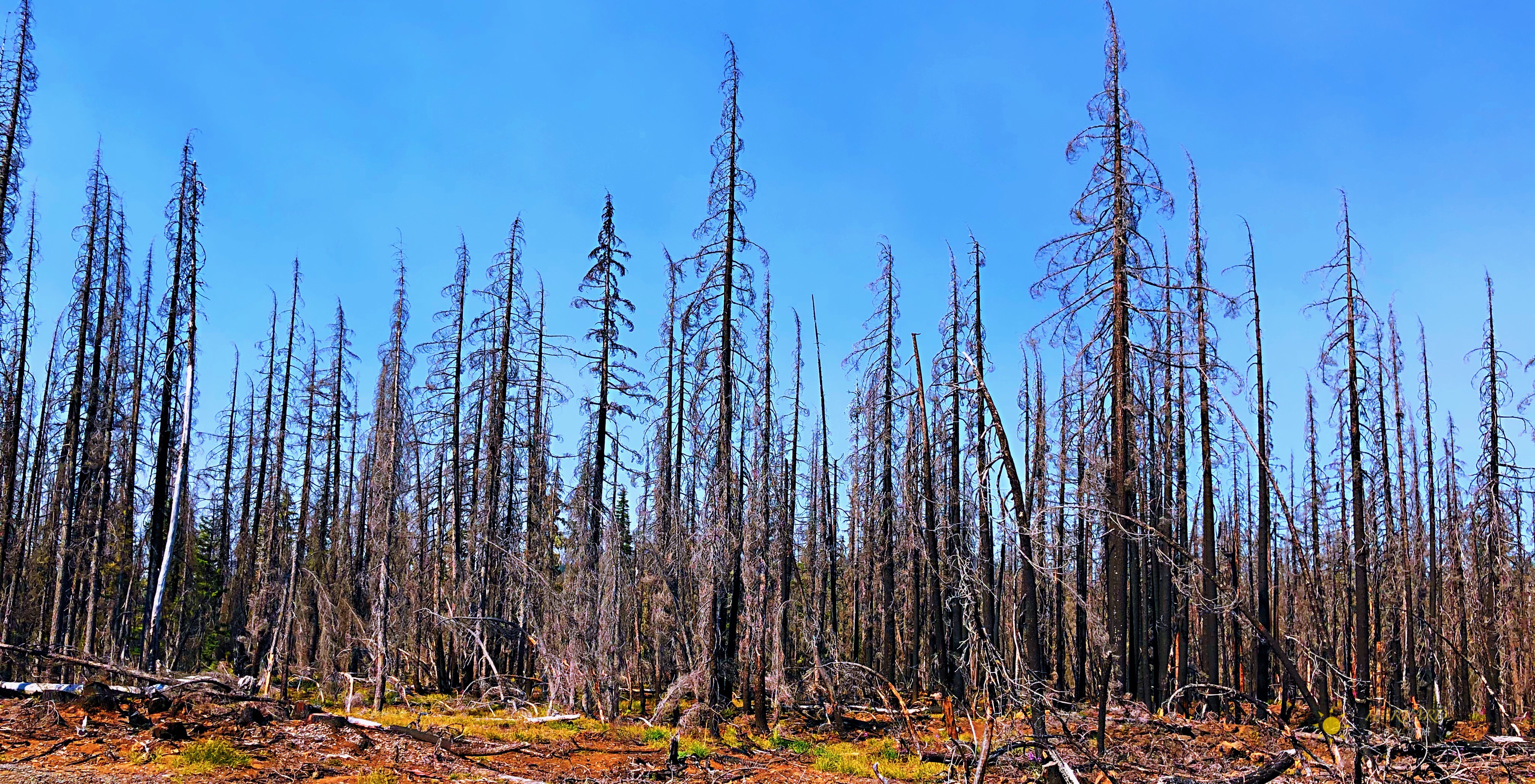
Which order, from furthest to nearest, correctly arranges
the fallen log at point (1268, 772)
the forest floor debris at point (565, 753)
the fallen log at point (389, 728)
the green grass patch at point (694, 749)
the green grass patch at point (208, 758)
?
the green grass patch at point (694, 749)
the fallen log at point (389, 728)
the forest floor debris at point (565, 753)
the green grass patch at point (208, 758)
the fallen log at point (1268, 772)

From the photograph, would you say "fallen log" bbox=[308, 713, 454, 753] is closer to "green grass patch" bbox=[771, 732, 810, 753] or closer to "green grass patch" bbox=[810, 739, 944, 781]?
"green grass patch" bbox=[771, 732, 810, 753]

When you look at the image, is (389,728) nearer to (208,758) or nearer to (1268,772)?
(208,758)

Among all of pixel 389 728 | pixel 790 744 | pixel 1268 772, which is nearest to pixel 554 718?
pixel 389 728

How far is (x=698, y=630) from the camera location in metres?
17.7

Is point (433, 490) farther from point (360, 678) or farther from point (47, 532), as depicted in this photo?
point (47, 532)

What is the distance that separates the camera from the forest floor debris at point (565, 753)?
11508 millimetres

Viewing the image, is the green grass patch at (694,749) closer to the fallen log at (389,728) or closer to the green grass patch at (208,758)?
the fallen log at (389,728)

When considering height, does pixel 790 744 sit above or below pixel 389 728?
below

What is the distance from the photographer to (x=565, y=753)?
1466 centimetres

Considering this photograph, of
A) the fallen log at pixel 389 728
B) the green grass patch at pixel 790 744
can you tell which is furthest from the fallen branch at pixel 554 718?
the green grass patch at pixel 790 744

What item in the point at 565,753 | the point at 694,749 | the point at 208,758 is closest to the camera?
the point at 208,758

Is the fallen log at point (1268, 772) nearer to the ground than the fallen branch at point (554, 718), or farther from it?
farther from it

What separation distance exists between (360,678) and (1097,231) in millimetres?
17948

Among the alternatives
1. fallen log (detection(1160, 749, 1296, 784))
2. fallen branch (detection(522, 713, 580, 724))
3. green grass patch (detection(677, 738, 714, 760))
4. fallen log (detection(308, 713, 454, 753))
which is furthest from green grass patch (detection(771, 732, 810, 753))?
fallen log (detection(1160, 749, 1296, 784))
